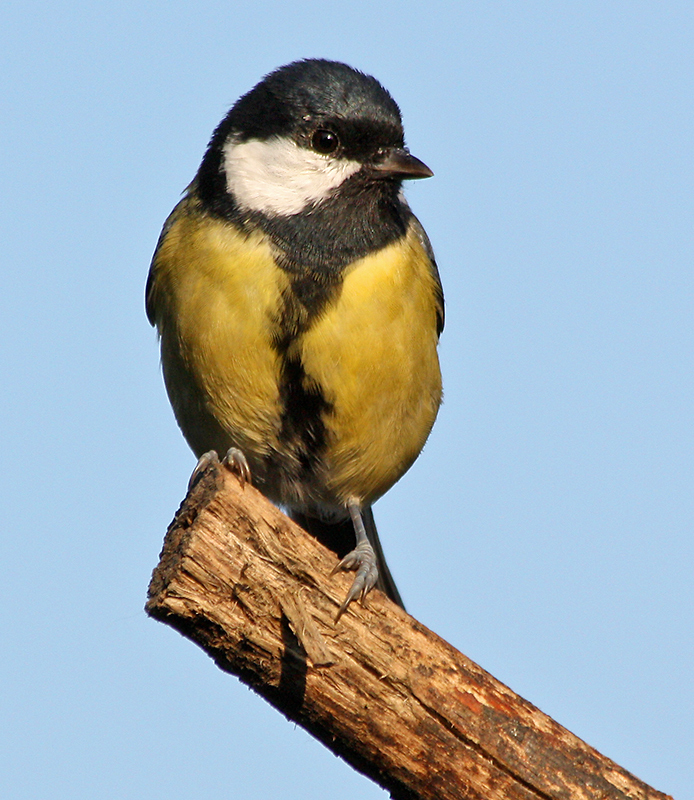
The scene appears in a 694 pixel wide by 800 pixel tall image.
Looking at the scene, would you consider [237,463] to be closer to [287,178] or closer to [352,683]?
[352,683]

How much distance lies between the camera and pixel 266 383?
16.1ft

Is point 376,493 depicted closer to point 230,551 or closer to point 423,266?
point 423,266

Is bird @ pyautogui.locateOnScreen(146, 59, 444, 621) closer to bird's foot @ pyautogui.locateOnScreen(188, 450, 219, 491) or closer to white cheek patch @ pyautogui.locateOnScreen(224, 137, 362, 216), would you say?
white cheek patch @ pyautogui.locateOnScreen(224, 137, 362, 216)

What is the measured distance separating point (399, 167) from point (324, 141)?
1.34ft

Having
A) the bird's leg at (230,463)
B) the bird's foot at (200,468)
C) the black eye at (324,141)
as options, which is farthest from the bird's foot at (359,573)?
the black eye at (324,141)

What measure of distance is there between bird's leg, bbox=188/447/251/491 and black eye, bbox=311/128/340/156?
1598 mm

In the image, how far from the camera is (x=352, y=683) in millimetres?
3934

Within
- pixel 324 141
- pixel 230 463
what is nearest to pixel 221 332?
pixel 230 463

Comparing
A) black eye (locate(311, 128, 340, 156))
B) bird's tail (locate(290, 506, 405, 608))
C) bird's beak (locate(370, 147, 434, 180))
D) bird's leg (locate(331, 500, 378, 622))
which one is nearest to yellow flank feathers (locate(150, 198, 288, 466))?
black eye (locate(311, 128, 340, 156))

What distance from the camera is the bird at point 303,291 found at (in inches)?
192

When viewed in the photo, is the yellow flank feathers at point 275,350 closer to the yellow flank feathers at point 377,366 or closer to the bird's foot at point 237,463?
the yellow flank feathers at point 377,366

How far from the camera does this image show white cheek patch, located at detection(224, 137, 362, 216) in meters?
5.09

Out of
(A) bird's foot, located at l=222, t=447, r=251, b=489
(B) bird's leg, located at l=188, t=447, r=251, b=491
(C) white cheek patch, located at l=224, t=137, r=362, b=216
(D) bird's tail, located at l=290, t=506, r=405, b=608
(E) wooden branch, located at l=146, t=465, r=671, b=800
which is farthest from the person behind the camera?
(D) bird's tail, located at l=290, t=506, r=405, b=608

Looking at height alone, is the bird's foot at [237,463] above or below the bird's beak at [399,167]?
below
